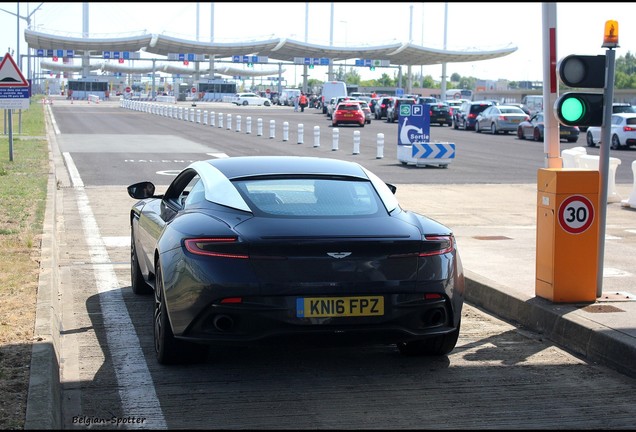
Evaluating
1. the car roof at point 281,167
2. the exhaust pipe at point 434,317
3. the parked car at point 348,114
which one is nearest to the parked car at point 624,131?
the parked car at point 348,114

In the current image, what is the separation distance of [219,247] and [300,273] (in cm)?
55

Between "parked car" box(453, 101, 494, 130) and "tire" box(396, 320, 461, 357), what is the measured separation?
49.8 m

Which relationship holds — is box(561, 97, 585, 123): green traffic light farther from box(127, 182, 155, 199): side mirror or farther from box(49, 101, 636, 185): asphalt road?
box(49, 101, 636, 185): asphalt road

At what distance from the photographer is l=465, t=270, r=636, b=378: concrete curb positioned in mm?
6891

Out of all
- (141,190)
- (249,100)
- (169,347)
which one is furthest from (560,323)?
(249,100)

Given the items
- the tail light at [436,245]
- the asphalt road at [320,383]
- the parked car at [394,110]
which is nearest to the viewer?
the asphalt road at [320,383]

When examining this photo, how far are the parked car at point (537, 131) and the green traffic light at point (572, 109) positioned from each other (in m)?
35.4

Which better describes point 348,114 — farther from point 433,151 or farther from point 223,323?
point 223,323

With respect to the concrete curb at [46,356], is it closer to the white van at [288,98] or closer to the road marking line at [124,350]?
the road marking line at [124,350]

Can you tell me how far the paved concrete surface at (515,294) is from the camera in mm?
6422

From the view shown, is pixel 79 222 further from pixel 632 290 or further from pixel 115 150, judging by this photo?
pixel 115 150

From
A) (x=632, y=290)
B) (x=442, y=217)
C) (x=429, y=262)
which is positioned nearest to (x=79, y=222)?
(x=442, y=217)

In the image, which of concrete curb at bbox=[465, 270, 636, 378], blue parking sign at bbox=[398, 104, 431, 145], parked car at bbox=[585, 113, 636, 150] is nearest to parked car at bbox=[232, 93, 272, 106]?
parked car at bbox=[585, 113, 636, 150]

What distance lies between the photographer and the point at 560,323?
7707 millimetres
